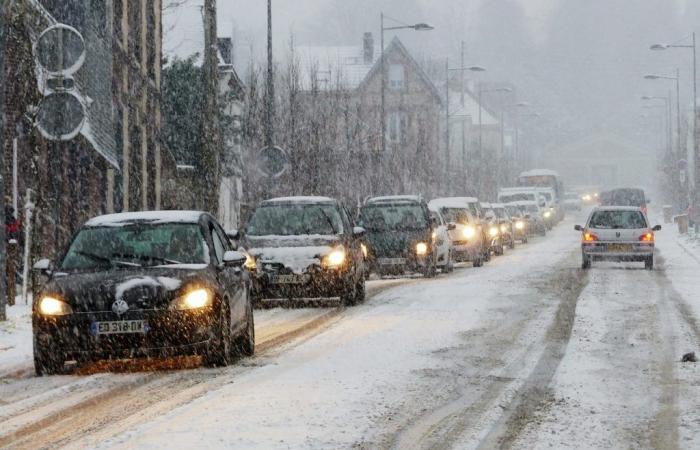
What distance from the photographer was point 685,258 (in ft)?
127

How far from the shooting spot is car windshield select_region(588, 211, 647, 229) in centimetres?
3303

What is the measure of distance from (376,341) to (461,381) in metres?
3.47

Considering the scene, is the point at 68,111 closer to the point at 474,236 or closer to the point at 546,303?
the point at 546,303

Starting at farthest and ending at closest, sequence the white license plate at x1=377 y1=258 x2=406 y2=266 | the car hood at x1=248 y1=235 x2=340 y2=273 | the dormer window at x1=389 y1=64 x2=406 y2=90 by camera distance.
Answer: the dormer window at x1=389 y1=64 x2=406 y2=90 → the white license plate at x1=377 y1=258 x2=406 y2=266 → the car hood at x1=248 y1=235 x2=340 y2=273

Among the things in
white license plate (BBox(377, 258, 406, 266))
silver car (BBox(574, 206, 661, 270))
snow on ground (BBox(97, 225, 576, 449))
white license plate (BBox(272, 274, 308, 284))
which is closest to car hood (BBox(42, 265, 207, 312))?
snow on ground (BBox(97, 225, 576, 449))

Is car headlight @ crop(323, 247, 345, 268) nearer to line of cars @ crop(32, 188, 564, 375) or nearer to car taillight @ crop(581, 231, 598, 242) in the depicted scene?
line of cars @ crop(32, 188, 564, 375)

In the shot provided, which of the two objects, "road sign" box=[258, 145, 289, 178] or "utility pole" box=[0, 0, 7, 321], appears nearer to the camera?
"utility pole" box=[0, 0, 7, 321]

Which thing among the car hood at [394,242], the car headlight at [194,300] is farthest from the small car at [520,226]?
the car headlight at [194,300]

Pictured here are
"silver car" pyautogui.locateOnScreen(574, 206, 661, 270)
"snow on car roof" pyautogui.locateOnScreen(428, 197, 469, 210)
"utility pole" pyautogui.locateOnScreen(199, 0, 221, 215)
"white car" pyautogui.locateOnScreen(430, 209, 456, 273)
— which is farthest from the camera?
"snow on car roof" pyautogui.locateOnScreen(428, 197, 469, 210)

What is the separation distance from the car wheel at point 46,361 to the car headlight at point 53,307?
28cm

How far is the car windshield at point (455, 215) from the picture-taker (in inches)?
1436

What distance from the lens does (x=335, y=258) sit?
21250 mm

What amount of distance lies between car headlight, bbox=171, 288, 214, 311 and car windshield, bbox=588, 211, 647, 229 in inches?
836

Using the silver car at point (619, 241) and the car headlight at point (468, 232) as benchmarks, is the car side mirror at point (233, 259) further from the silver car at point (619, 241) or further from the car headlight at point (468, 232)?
the car headlight at point (468, 232)
